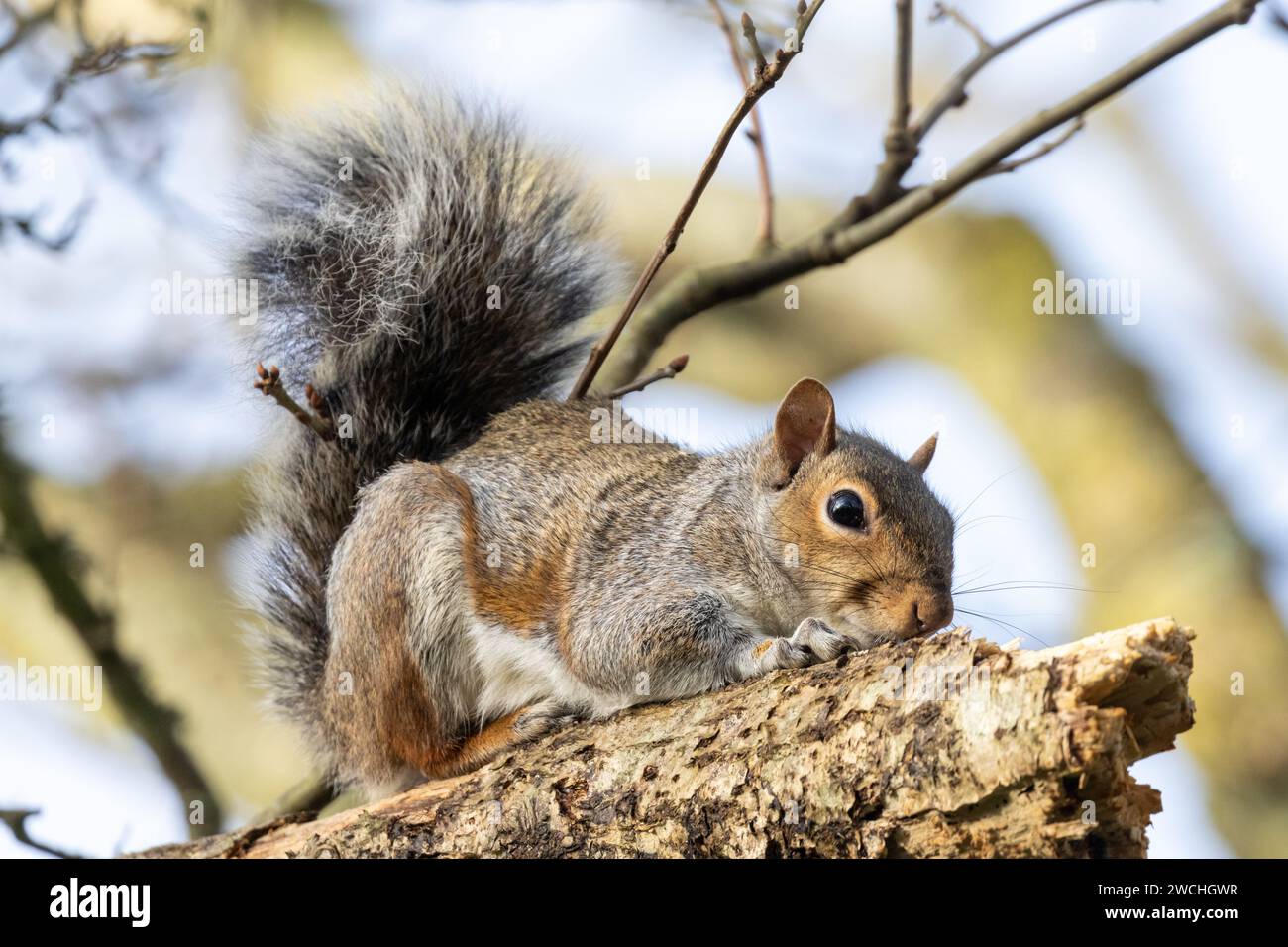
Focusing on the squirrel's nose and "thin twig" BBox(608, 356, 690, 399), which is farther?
"thin twig" BBox(608, 356, 690, 399)

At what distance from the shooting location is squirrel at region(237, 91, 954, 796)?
8.96 feet

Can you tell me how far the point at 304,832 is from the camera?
2.86m

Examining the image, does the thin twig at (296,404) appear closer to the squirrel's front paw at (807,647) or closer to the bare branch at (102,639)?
the bare branch at (102,639)

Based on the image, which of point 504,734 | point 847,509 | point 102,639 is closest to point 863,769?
point 847,509

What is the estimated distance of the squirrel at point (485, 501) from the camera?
8.96 feet

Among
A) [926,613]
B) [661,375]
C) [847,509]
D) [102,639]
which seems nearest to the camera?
[926,613]

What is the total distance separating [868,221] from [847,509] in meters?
0.86

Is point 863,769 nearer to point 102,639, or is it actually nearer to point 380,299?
point 380,299

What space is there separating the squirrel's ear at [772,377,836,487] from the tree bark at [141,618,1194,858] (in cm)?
64

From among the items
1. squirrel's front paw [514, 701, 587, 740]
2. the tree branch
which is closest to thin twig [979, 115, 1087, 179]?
the tree branch

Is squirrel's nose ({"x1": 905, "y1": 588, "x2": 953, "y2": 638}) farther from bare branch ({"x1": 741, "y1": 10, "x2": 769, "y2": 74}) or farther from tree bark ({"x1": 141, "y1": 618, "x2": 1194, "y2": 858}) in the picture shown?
bare branch ({"x1": 741, "y1": 10, "x2": 769, "y2": 74})

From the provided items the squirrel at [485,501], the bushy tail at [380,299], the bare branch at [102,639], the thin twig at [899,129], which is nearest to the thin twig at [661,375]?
the squirrel at [485,501]

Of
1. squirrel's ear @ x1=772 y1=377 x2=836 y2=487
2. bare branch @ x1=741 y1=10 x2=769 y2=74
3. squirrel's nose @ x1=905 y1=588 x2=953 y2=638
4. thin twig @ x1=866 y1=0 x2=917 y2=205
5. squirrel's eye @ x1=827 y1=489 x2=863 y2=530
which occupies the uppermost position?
thin twig @ x1=866 y1=0 x2=917 y2=205

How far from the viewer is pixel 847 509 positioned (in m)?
2.74
